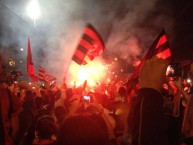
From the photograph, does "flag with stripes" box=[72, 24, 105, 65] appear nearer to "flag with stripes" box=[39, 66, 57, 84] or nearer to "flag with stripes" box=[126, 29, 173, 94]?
"flag with stripes" box=[126, 29, 173, 94]

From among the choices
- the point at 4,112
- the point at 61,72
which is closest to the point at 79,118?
the point at 4,112

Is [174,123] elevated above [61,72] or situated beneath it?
situated beneath

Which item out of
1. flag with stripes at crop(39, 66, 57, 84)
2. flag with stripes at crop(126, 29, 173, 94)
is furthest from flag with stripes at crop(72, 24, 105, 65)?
flag with stripes at crop(39, 66, 57, 84)

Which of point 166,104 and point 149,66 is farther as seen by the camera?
point 166,104

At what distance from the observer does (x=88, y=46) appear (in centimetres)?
680

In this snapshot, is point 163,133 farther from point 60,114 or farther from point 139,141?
point 60,114

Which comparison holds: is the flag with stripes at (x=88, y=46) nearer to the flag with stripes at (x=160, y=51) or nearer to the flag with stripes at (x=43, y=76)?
the flag with stripes at (x=160, y=51)

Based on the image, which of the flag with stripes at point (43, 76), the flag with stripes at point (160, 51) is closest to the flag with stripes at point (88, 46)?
the flag with stripes at point (160, 51)

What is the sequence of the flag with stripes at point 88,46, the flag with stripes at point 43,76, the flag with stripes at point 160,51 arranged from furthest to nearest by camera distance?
the flag with stripes at point 43,76 → the flag with stripes at point 88,46 → the flag with stripes at point 160,51

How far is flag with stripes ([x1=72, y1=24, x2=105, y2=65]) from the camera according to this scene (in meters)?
6.63

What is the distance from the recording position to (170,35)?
18.8 m

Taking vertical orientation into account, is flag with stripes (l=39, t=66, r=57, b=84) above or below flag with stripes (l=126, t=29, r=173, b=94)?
above

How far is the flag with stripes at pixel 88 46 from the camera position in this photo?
21.7ft

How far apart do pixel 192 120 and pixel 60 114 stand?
249 cm
